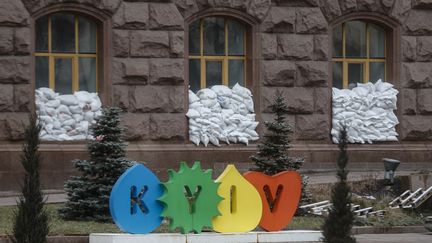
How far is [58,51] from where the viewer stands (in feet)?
90.5

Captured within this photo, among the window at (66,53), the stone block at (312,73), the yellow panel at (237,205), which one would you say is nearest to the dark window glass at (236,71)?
the stone block at (312,73)

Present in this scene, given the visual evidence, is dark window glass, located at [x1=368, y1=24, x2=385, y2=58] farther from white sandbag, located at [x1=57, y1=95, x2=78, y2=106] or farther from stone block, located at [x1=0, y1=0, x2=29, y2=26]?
stone block, located at [x1=0, y1=0, x2=29, y2=26]

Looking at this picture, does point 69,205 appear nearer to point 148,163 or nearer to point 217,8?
point 148,163

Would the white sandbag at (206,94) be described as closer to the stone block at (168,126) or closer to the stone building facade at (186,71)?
the stone building facade at (186,71)

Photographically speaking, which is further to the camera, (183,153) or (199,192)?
(183,153)

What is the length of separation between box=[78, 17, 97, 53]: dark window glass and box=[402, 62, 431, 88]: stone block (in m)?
8.51

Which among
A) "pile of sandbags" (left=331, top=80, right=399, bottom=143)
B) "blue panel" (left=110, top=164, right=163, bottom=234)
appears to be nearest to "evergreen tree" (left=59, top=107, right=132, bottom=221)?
"blue panel" (left=110, top=164, right=163, bottom=234)

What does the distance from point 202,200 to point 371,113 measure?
509 inches

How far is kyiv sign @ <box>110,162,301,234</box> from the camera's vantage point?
58.4 ft

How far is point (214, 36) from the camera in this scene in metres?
29.1

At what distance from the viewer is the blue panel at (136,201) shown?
17.6 metres

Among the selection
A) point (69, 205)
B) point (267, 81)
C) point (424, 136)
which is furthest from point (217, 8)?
point (69, 205)

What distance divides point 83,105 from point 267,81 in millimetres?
4836

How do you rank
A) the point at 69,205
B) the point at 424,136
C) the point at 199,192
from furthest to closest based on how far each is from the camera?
the point at 424,136 < the point at 69,205 < the point at 199,192
